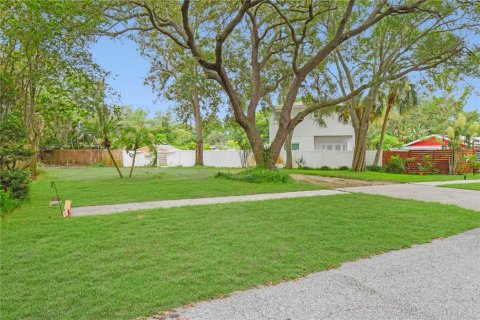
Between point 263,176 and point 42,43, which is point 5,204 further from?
point 263,176

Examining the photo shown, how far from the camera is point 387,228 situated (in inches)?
224

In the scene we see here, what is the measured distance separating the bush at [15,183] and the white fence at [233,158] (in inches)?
494

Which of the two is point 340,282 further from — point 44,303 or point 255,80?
point 255,80

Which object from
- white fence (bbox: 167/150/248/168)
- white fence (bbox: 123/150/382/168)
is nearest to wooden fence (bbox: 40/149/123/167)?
white fence (bbox: 123/150/382/168)

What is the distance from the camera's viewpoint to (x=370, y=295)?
324 centimetres

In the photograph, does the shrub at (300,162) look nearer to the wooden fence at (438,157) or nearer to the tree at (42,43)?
the wooden fence at (438,157)

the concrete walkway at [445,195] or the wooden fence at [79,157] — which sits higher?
the wooden fence at [79,157]

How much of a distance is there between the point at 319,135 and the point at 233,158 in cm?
745

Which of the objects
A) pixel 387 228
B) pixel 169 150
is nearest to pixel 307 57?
pixel 387 228

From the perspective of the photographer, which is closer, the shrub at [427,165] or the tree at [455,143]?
the tree at [455,143]

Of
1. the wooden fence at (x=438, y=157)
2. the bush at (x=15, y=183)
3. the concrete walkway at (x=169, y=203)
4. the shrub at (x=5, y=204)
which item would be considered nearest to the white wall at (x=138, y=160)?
the wooden fence at (x=438, y=157)

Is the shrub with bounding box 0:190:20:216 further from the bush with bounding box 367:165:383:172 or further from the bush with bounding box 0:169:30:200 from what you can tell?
the bush with bounding box 367:165:383:172

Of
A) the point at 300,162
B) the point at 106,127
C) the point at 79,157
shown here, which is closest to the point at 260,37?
the point at 106,127

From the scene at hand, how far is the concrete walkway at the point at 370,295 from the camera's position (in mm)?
2863
